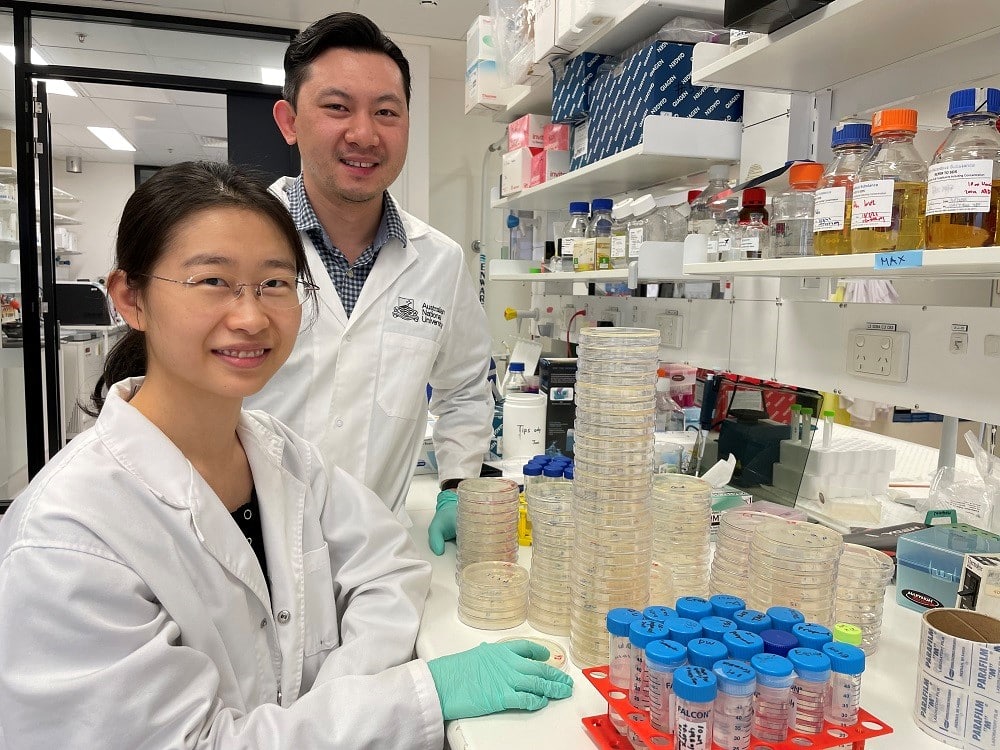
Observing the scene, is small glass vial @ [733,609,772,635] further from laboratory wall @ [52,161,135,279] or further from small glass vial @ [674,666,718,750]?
laboratory wall @ [52,161,135,279]

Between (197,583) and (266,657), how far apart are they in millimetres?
176

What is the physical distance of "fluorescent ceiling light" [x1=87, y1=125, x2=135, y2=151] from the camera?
692 centimetres

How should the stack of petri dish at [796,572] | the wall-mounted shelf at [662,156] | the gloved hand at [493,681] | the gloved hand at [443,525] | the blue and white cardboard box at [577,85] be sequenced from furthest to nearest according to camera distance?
1. the blue and white cardboard box at [577,85]
2. the wall-mounted shelf at [662,156]
3. the gloved hand at [443,525]
4. the stack of petri dish at [796,572]
5. the gloved hand at [493,681]

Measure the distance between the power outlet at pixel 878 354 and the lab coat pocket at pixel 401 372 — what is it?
1007 mm

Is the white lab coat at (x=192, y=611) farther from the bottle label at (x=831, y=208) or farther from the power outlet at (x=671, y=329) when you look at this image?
the power outlet at (x=671, y=329)

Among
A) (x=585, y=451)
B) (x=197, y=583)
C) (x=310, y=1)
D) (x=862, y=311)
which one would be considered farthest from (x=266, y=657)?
(x=310, y=1)

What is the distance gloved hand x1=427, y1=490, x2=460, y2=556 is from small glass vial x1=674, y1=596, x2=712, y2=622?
2.38ft

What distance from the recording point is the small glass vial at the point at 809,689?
2.66ft

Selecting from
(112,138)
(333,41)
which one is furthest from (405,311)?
(112,138)

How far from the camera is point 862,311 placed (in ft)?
4.99

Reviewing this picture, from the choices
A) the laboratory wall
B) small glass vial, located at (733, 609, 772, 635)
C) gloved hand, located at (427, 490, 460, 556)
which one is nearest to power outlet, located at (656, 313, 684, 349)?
gloved hand, located at (427, 490, 460, 556)

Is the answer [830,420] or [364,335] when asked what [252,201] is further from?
[830,420]

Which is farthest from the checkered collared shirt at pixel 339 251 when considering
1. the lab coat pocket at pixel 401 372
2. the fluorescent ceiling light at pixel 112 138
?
the fluorescent ceiling light at pixel 112 138

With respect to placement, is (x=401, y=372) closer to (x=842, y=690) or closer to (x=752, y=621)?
(x=752, y=621)
